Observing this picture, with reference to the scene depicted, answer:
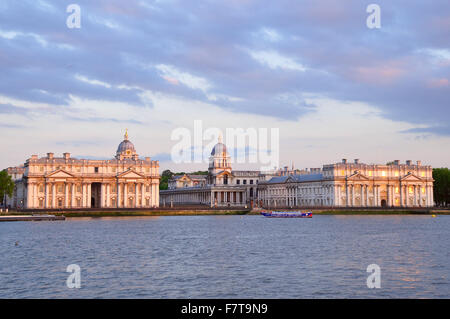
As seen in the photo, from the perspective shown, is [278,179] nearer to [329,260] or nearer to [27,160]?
[27,160]

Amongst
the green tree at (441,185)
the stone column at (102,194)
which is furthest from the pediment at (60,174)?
the green tree at (441,185)

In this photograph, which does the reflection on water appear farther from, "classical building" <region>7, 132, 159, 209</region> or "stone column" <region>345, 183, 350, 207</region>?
"stone column" <region>345, 183, 350, 207</region>

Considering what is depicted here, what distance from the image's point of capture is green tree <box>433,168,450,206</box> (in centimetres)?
16650

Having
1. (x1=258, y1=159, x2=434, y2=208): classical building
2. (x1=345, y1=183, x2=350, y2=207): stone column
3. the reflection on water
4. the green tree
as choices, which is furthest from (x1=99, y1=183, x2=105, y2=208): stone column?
the green tree

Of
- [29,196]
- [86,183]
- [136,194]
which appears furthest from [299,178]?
[29,196]

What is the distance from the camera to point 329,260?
47.5 meters

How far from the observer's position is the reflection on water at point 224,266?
34.7 m

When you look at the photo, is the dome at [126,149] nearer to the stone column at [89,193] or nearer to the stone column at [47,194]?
the stone column at [89,193]

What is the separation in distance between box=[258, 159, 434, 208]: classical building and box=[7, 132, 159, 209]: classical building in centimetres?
4040

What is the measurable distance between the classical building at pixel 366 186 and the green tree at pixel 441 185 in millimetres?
3340

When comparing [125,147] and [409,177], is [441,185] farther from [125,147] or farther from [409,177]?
[125,147]
